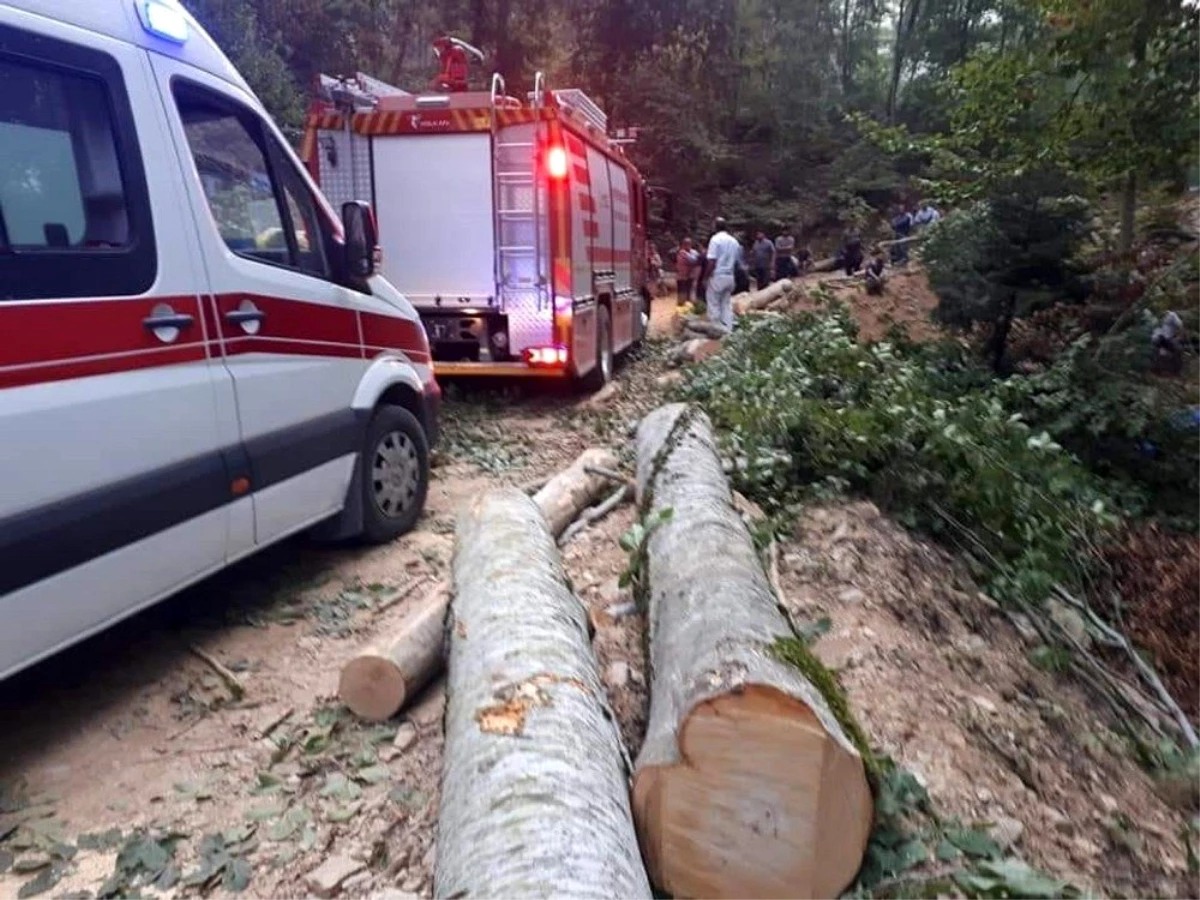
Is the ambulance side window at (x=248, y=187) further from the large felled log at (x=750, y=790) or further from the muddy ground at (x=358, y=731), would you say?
the large felled log at (x=750, y=790)

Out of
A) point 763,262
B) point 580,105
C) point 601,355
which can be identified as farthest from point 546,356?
point 763,262

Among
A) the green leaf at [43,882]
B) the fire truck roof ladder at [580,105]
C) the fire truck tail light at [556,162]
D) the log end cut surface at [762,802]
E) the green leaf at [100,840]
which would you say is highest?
the fire truck roof ladder at [580,105]

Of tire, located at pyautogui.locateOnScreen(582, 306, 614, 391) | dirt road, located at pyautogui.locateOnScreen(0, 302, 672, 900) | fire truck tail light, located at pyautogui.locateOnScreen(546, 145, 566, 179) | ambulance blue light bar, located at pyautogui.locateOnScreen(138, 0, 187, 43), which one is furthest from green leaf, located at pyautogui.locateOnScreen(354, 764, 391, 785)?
tire, located at pyautogui.locateOnScreen(582, 306, 614, 391)

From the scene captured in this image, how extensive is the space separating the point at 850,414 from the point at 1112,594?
6.05ft

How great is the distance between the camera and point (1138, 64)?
8.91 m

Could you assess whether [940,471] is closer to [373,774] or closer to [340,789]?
[373,774]

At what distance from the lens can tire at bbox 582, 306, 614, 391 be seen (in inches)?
391

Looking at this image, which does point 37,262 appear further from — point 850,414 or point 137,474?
point 850,414

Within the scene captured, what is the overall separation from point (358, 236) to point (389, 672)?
90.2 inches

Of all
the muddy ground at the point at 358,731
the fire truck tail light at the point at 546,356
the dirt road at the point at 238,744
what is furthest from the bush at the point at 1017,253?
the dirt road at the point at 238,744

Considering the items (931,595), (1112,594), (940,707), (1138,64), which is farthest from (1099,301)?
(940,707)

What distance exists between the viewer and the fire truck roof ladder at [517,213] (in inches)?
321

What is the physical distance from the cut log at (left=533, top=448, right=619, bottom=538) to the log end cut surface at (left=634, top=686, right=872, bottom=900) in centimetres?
270

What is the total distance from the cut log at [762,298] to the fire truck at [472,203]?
8.56 m
